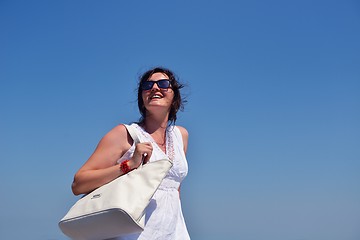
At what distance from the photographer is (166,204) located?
360 centimetres

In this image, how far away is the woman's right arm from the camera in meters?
3.40

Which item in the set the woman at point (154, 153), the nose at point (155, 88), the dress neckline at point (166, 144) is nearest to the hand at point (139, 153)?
the woman at point (154, 153)

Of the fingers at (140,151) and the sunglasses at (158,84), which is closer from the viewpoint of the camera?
the fingers at (140,151)

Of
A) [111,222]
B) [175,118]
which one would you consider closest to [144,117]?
[175,118]

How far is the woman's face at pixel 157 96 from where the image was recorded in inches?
155

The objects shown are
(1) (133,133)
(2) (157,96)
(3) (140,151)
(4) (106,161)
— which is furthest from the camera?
(2) (157,96)

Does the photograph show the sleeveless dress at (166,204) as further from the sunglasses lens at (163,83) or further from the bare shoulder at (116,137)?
the sunglasses lens at (163,83)

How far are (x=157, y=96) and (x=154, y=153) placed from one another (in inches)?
21.3

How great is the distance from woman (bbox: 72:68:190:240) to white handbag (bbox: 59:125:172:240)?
12 centimetres

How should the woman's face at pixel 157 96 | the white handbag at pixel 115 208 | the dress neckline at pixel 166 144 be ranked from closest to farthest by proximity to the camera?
the white handbag at pixel 115 208, the dress neckline at pixel 166 144, the woman's face at pixel 157 96

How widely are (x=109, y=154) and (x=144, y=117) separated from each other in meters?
0.65

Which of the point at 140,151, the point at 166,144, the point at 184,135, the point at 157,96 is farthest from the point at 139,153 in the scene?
the point at 184,135

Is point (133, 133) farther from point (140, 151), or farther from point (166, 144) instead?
point (166, 144)

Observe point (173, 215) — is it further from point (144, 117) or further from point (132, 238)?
point (144, 117)
